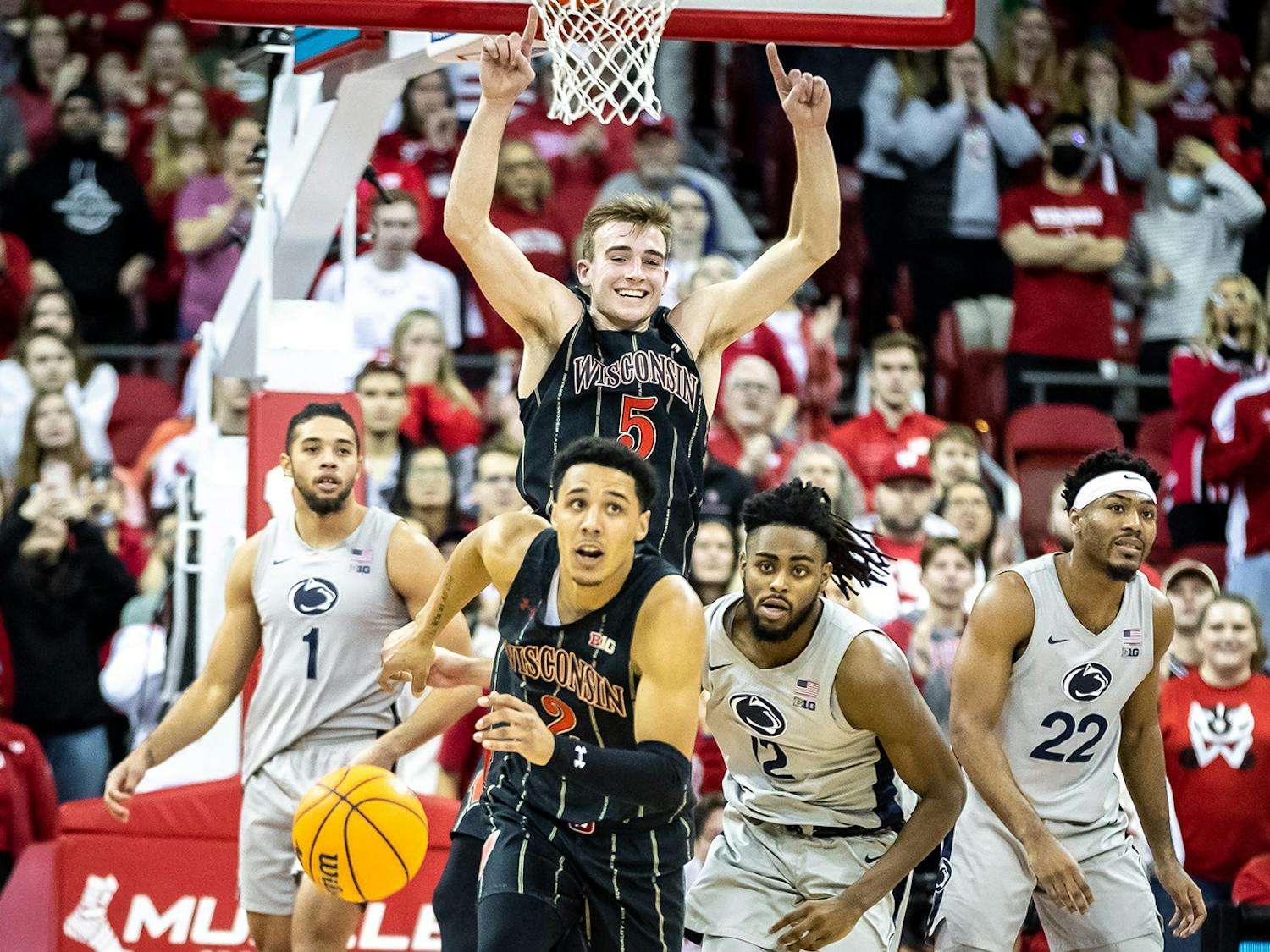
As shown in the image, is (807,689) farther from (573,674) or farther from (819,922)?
(573,674)

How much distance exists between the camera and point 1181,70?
1296cm

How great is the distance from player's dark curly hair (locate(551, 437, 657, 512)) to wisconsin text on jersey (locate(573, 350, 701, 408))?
0.65m

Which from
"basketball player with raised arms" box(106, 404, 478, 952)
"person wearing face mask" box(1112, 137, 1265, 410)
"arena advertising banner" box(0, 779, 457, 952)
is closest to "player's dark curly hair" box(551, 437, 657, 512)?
"basketball player with raised arms" box(106, 404, 478, 952)

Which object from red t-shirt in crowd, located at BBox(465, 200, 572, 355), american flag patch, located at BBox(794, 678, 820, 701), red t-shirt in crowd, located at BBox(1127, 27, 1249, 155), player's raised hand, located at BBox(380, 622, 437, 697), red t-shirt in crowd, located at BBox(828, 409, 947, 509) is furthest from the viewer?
red t-shirt in crowd, located at BBox(1127, 27, 1249, 155)

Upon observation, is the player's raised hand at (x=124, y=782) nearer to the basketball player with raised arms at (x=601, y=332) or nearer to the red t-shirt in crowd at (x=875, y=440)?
the basketball player with raised arms at (x=601, y=332)

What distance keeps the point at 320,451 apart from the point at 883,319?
541cm

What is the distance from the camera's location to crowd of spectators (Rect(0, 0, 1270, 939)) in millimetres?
8812

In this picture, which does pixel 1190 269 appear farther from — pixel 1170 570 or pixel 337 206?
pixel 337 206

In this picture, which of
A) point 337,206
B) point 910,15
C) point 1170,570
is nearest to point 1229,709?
point 1170,570

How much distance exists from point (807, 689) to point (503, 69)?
182 cm

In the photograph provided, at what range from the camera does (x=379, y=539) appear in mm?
7094

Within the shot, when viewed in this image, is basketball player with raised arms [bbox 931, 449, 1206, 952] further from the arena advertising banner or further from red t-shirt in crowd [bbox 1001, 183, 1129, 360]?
red t-shirt in crowd [bbox 1001, 183, 1129, 360]

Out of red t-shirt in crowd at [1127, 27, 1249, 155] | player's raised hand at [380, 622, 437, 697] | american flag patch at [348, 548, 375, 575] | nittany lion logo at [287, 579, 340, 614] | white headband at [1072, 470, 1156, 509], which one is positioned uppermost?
red t-shirt in crowd at [1127, 27, 1249, 155]

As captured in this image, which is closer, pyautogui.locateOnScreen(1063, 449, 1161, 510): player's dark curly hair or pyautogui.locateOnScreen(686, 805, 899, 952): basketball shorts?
pyautogui.locateOnScreen(686, 805, 899, 952): basketball shorts
